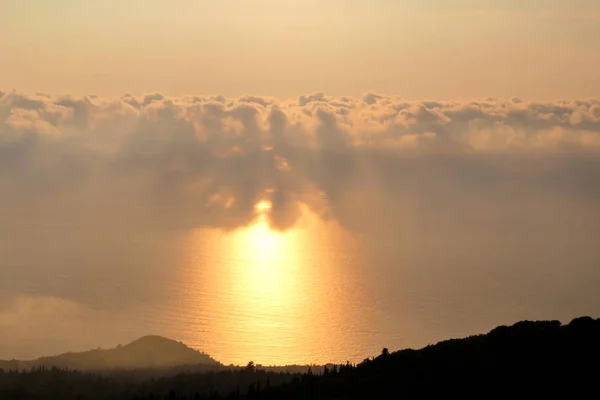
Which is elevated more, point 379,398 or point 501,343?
point 501,343

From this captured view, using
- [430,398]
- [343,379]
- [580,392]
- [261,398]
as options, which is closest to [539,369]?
[580,392]

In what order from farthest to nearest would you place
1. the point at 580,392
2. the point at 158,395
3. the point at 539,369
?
the point at 158,395, the point at 539,369, the point at 580,392

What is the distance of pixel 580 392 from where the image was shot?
139375mm

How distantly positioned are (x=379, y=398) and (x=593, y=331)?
4733 centimetres

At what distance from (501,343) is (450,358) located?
12.0 m

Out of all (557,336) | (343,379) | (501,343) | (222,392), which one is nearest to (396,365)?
(343,379)

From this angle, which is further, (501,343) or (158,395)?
(158,395)

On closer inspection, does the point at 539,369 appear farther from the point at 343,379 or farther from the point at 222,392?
the point at 222,392

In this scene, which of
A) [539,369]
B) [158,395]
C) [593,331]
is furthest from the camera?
[158,395]

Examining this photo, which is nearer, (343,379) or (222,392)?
(343,379)

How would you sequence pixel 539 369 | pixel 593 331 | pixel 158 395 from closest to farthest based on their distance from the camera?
1. pixel 539 369
2. pixel 593 331
3. pixel 158 395

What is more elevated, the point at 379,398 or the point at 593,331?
the point at 593,331

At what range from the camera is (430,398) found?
479ft

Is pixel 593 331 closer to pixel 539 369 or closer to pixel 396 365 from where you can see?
pixel 539 369
